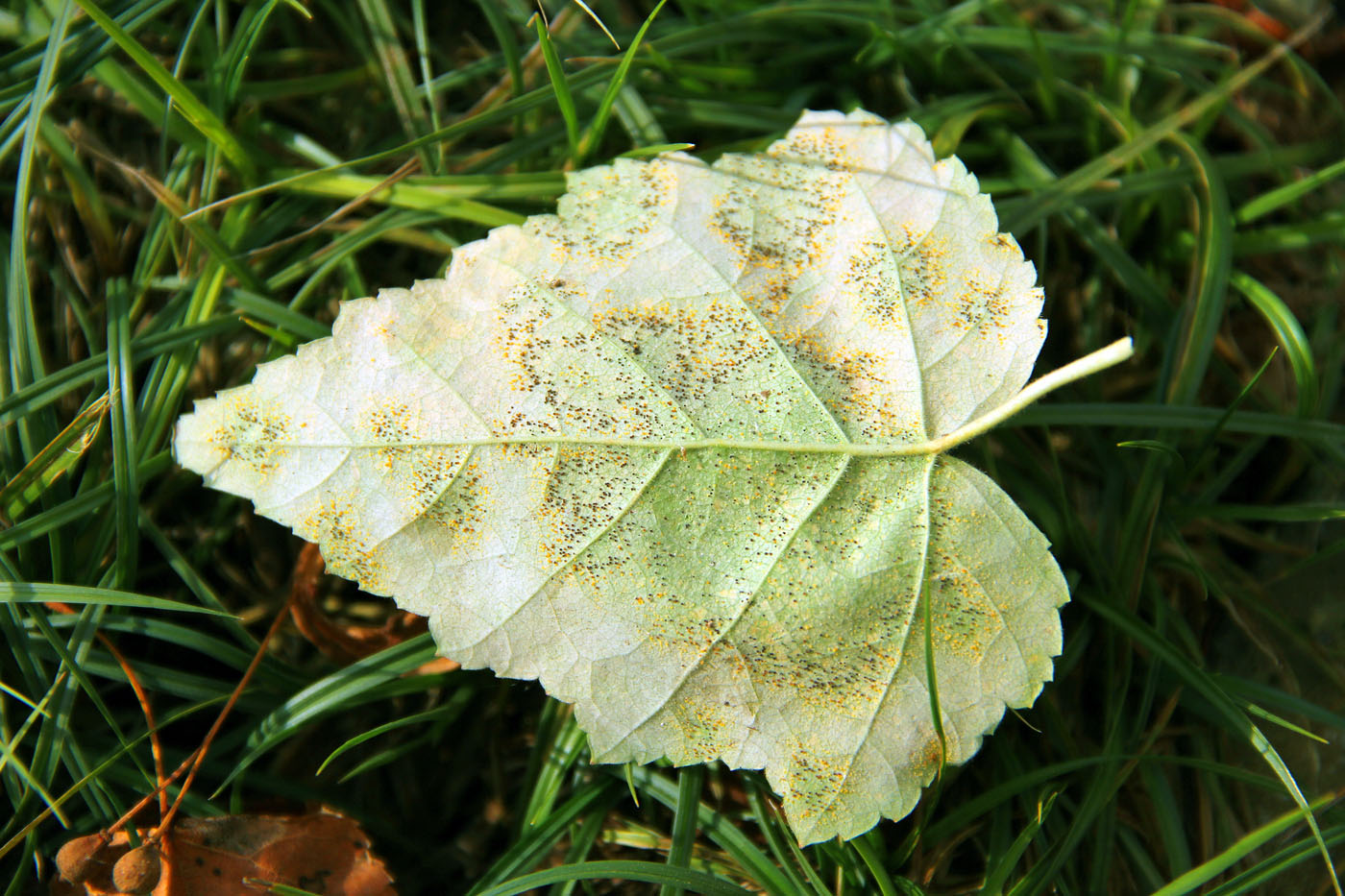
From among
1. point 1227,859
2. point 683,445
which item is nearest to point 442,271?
point 683,445

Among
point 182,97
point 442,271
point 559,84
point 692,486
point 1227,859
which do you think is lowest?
point 1227,859

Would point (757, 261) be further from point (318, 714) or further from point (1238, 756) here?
point (1238, 756)

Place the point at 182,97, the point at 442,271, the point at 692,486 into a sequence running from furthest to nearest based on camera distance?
1. the point at 182,97
2. the point at 442,271
3. the point at 692,486

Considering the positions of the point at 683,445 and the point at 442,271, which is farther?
the point at 442,271

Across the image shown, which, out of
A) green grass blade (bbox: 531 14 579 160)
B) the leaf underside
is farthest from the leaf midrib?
green grass blade (bbox: 531 14 579 160)

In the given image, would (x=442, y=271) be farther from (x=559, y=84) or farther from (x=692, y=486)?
(x=692, y=486)

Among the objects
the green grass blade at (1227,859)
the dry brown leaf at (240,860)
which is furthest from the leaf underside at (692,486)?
the dry brown leaf at (240,860)

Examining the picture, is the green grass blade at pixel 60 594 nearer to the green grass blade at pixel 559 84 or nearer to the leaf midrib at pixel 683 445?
the leaf midrib at pixel 683 445
